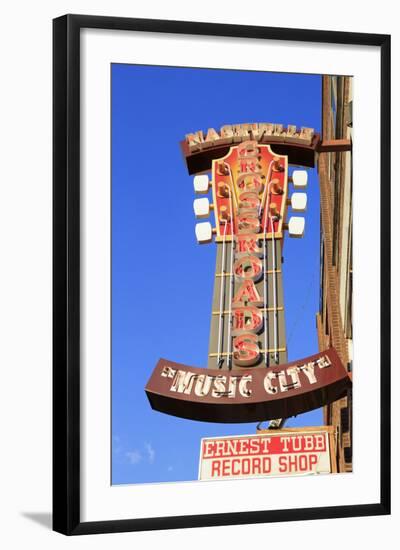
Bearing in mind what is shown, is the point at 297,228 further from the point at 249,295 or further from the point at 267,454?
the point at 267,454

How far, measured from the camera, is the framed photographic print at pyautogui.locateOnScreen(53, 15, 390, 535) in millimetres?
5453

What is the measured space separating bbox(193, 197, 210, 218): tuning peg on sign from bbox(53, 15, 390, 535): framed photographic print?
1 cm

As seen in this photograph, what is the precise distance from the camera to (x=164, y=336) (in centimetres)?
567

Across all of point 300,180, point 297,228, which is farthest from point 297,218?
point 300,180

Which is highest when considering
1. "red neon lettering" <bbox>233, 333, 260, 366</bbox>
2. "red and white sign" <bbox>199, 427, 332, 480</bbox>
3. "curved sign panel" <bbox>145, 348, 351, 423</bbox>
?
"red neon lettering" <bbox>233, 333, 260, 366</bbox>

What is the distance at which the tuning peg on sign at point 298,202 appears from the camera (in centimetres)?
595

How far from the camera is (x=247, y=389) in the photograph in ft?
19.1

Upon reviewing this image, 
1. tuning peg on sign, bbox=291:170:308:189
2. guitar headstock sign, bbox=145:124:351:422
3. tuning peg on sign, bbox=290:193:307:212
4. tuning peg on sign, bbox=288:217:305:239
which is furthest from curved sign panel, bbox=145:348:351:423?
tuning peg on sign, bbox=291:170:308:189

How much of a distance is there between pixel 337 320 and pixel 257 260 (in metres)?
0.48

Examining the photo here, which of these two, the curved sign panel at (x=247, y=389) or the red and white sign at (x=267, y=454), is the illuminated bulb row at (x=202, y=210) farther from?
the red and white sign at (x=267, y=454)

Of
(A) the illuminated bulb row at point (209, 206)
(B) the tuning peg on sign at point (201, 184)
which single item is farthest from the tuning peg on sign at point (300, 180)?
(B) the tuning peg on sign at point (201, 184)

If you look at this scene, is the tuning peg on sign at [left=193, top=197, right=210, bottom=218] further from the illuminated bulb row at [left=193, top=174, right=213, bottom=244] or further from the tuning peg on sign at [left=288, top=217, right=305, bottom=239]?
the tuning peg on sign at [left=288, top=217, right=305, bottom=239]

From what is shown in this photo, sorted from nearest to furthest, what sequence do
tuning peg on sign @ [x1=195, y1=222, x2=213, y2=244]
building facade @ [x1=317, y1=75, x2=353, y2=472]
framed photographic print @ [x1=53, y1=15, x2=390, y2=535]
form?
framed photographic print @ [x1=53, y1=15, x2=390, y2=535] → tuning peg on sign @ [x1=195, y1=222, x2=213, y2=244] → building facade @ [x1=317, y1=75, x2=353, y2=472]
